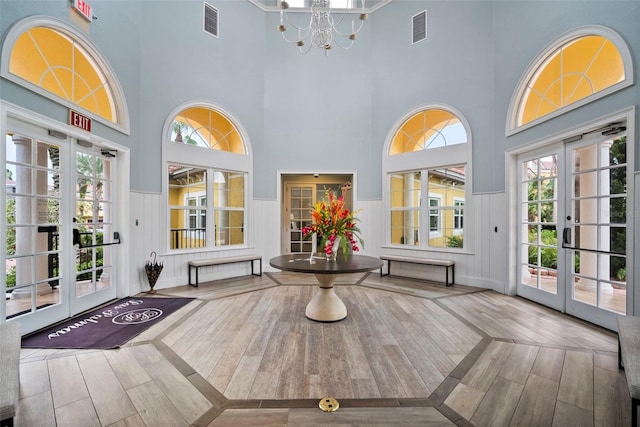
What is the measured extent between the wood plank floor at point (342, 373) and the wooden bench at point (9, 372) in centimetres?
45

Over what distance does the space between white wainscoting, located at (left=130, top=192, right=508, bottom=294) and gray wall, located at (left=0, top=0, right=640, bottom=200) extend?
313 millimetres

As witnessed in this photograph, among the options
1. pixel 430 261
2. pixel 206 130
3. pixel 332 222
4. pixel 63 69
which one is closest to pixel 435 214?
pixel 430 261

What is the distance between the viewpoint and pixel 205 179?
5.20m

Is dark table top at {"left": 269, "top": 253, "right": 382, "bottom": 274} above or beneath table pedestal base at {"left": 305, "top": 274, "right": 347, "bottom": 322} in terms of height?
above

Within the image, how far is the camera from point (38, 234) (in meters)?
2.93

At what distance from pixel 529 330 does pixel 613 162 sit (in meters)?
1.97

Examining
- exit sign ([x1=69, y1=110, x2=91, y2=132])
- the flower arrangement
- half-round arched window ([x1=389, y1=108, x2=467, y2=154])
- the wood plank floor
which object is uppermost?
half-round arched window ([x1=389, y1=108, x2=467, y2=154])

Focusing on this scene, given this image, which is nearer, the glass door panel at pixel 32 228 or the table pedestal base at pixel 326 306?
the glass door panel at pixel 32 228

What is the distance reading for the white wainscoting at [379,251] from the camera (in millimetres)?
4344

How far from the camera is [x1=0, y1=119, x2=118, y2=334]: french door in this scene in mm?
2684

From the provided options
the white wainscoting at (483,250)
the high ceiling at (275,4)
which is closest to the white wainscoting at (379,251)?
the white wainscoting at (483,250)

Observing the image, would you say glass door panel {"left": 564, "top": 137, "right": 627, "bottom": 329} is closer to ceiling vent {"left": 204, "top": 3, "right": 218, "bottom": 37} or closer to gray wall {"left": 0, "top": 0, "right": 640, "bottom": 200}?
gray wall {"left": 0, "top": 0, "right": 640, "bottom": 200}

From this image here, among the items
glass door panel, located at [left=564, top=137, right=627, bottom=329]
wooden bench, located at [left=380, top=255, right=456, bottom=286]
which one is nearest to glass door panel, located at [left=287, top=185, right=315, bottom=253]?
wooden bench, located at [left=380, top=255, right=456, bottom=286]

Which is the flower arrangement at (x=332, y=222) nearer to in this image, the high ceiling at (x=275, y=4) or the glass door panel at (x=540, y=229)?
the glass door panel at (x=540, y=229)
